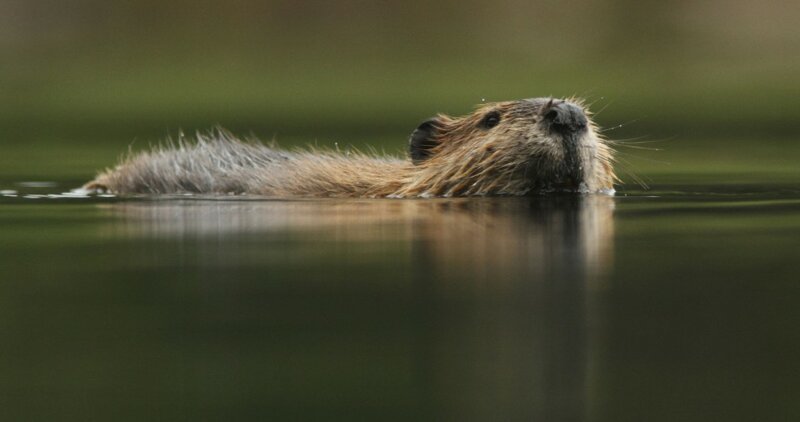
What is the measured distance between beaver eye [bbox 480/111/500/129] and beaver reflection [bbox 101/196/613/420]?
591 mm

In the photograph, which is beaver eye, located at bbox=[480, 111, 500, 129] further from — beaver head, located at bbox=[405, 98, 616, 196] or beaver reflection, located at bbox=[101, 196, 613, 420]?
beaver reflection, located at bbox=[101, 196, 613, 420]

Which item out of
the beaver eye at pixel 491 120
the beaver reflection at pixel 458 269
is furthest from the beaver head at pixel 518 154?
the beaver reflection at pixel 458 269

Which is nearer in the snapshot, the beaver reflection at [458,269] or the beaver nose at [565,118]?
the beaver reflection at [458,269]

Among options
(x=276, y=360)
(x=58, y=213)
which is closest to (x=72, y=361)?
(x=276, y=360)

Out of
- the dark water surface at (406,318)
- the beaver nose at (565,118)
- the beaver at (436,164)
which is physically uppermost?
the beaver nose at (565,118)

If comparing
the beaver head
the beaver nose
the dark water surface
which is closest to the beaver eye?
the beaver head

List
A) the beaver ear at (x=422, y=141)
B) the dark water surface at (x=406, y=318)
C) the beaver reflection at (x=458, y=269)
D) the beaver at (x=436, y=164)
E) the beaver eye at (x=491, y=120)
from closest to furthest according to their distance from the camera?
1. the dark water surface at (x=406, y=318)
2. the beaver reflection at (x=458, y=269)
3. the beaver at (x=436, y=164)
4. the beaver eye at (x=491, y=120)
5. the beaver ear at (x=422, y=141)

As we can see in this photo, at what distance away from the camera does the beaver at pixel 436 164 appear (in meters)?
10.5

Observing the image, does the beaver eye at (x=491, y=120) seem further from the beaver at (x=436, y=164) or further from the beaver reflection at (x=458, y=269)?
the beaver reflection at (x=458, y=269)

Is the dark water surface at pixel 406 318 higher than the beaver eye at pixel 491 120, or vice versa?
the beaver eye at pixel 491 120

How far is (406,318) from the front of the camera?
227 inches

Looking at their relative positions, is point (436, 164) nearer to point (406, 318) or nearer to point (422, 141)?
point (422, 141)

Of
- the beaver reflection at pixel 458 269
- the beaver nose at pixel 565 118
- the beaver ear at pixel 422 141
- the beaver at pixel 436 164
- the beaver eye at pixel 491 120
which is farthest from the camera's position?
the beaver ear at pixel 422 141

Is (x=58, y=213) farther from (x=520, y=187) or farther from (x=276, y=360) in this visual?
(x=276, y=360)
